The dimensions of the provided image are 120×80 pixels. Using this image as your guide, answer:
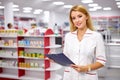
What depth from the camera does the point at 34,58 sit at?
19.1ft

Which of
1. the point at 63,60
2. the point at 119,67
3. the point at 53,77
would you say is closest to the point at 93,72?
the point at 63,60

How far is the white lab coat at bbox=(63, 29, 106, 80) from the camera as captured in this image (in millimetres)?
1753

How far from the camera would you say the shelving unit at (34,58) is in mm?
5793

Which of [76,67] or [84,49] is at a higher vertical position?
[84,49]

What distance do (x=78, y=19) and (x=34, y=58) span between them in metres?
4.22

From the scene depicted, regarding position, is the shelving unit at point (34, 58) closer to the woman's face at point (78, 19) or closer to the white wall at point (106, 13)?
the woman's face at point (78, 19)

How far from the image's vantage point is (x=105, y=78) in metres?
6.67

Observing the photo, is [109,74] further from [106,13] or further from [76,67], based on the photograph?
[106,13]

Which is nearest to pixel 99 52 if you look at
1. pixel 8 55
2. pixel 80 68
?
pixel 80 68

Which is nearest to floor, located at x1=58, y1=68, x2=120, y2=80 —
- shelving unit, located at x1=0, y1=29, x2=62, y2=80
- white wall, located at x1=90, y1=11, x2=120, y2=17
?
shelving unit, located at x1=0, y1=29, x2=62, y2=80

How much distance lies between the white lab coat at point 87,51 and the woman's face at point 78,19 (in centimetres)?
9

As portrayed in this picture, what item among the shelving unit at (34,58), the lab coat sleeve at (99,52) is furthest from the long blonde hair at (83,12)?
the shelving unit at (34,58)

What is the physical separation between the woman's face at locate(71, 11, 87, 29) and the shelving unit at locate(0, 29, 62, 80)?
3.96 metres

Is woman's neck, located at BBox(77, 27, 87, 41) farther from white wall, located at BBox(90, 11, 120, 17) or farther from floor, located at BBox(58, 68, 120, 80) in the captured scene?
white wall, located at BBox(90, 11, 120, 17)
